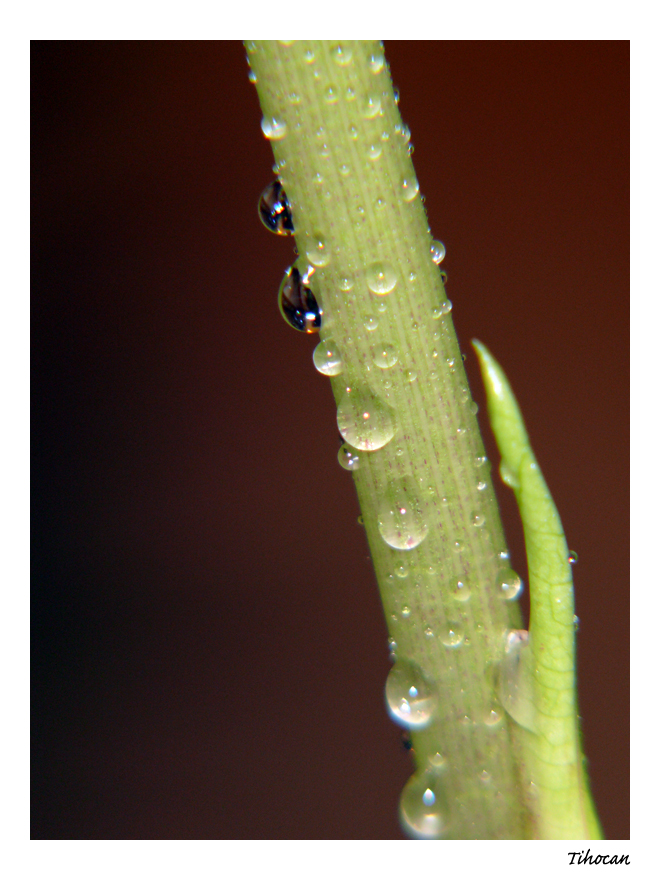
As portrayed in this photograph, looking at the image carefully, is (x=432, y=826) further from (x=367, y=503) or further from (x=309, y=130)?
(x=309, y=130)

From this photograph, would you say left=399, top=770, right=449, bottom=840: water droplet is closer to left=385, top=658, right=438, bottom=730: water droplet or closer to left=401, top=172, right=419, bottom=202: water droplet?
left=385, top=658, right=438, bottom=730: water droplet

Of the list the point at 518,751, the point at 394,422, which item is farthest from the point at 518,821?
the point at 394,422

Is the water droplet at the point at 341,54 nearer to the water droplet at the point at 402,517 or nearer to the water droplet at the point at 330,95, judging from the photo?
the water droplet at the point at 330,95

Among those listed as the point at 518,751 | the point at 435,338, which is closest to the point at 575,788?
the point at 518,751

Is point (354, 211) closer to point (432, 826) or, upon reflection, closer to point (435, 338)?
point (435, 338)

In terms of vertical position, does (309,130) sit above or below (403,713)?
above
